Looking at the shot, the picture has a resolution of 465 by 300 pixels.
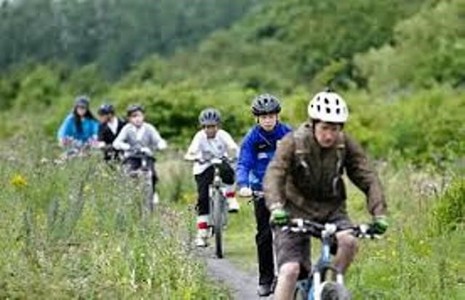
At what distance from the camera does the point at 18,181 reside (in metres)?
14.6

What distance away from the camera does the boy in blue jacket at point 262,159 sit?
473 inches

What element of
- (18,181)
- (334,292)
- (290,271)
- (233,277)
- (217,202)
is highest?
(18,181)

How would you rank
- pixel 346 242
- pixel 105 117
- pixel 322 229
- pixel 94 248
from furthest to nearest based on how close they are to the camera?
1. pixel 105 117
2. pixel 94 248
3. pixel 346 242
4. pixel 322 229

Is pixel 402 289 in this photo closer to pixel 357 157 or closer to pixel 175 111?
pixel 357 157

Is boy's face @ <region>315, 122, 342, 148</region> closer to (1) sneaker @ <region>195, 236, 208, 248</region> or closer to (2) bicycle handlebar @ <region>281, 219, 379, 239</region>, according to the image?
(2) bicycle handlebar @ <region>281, 219, 379, 239</region>

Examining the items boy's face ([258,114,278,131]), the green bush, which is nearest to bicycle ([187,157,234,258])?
the green bush

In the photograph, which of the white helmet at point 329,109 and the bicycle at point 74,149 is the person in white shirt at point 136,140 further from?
the white helmet at point 329,109

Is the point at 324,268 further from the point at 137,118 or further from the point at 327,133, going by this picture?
the point at 137,118

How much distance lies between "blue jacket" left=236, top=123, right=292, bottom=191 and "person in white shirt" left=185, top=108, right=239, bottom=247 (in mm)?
3539

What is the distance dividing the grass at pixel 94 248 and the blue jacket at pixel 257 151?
27.4 inches

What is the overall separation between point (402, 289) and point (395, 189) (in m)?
8.06

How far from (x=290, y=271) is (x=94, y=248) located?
9.37 feet

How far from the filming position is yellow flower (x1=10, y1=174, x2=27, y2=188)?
14.5 m

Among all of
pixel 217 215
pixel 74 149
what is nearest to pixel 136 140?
pixel 74 149
